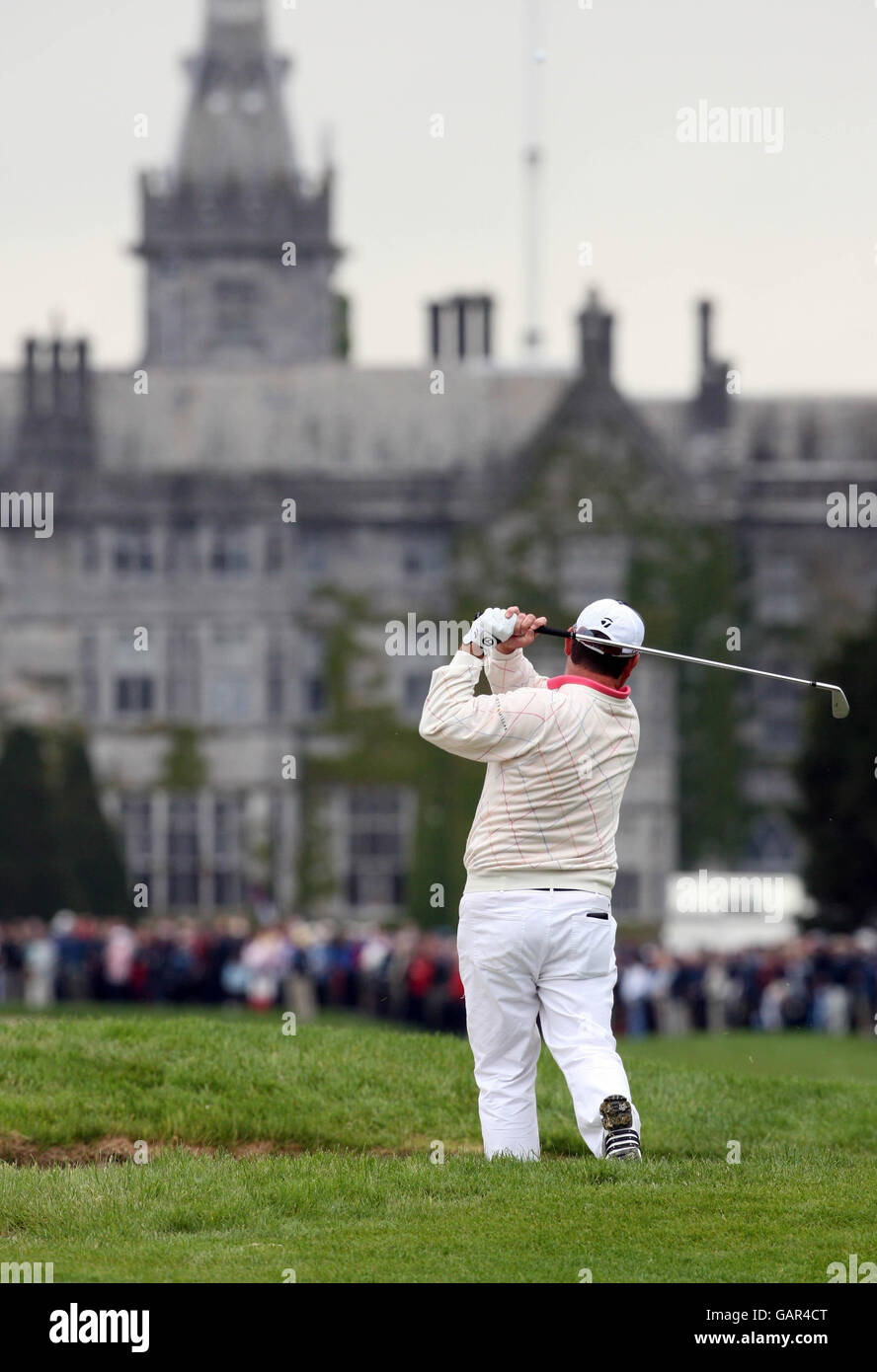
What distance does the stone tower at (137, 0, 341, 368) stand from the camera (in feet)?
253

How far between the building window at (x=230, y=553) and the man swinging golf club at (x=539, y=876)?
195ft

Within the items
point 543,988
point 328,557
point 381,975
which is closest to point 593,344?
point 328,557

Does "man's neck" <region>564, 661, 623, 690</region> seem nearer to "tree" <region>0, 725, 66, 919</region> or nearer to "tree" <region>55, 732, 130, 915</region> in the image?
"tree" <region>0, 725, 66, 919</region>

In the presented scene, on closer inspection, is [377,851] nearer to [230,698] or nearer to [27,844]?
[230,698]

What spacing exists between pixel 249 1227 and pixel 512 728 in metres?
2.05

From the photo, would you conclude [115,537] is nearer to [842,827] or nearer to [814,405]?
[814,405]

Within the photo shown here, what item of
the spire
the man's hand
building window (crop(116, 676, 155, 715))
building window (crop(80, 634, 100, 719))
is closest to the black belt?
the man's hand

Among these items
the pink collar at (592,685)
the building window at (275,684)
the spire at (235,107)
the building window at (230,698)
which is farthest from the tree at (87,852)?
the pink collar at (592,685)

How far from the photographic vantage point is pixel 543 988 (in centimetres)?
964

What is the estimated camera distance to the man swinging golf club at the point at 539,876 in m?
9.53

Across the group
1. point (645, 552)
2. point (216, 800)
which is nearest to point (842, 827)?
point (645, 552)

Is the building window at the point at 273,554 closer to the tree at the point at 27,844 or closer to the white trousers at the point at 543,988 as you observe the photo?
the tree at the point at 27,844

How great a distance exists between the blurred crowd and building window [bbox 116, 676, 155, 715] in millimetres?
19591
